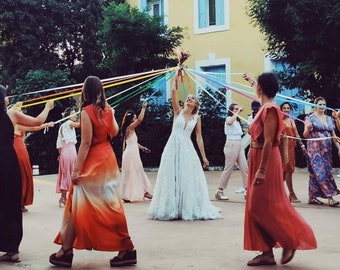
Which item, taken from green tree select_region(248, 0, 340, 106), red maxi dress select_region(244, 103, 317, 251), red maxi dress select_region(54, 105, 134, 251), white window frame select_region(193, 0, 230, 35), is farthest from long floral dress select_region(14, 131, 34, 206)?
white window frame select_region(193, 0, 230, 35)

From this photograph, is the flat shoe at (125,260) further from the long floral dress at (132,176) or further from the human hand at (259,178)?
the long floral dress at (132,176)

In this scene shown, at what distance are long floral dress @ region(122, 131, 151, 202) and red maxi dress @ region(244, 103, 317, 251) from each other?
5637 mm

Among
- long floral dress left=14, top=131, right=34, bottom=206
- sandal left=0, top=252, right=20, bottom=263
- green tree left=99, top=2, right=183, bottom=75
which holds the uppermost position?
green tree left=99, top=2, right=183, bottom=75

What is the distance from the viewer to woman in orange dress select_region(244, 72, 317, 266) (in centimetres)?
600

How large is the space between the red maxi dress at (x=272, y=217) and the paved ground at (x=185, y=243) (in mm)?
252

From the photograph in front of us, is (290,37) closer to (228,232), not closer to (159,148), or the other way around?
(159,148)

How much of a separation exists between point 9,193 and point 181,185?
10.8 ft

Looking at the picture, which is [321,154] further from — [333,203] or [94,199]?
[94,199]

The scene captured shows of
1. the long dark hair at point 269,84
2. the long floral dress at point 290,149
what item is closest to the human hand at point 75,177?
the long dark hair at point 269,84

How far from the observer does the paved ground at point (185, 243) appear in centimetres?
628

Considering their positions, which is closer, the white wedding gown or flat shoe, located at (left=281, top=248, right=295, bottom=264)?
flat shoe, located at (left=281, top=248, right=295, bottom=264)

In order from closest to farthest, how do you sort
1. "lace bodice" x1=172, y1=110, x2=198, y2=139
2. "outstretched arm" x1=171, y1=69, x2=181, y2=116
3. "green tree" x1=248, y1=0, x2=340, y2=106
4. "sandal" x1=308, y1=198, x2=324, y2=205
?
"outstretched arm" x1=171, y1=69, x2=181, y2=116, "lace bodice" x1=172, y1=110, x2=198, y2=139, "sandal" x1=308, y1=198, x2=324, y2=205, "green tree" x1=248, y1=0, x2=340, y2=106

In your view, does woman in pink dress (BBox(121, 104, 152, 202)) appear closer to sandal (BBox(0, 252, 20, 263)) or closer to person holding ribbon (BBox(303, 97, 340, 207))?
person holding ribbon (BBox(303, 97, 340, 207))

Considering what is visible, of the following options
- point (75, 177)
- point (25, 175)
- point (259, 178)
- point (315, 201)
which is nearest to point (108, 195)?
point (75, 177)
